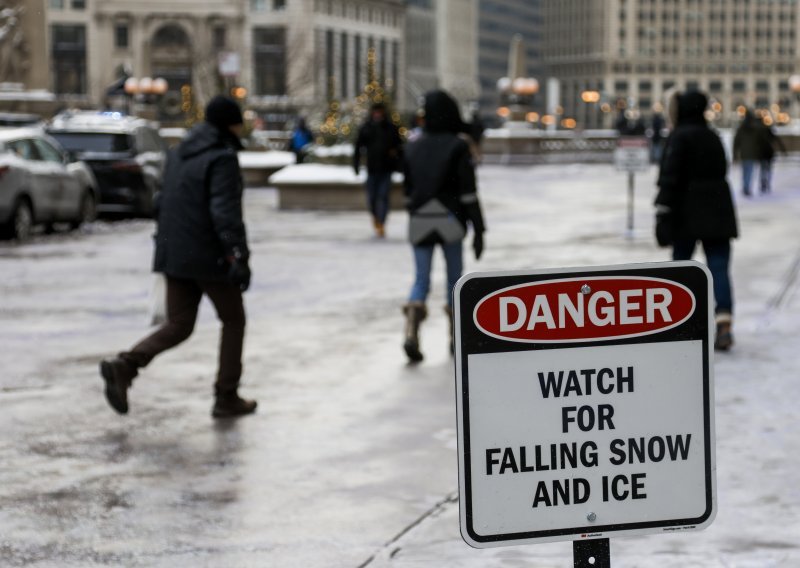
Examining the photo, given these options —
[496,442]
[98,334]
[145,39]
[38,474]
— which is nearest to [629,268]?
[496,442]

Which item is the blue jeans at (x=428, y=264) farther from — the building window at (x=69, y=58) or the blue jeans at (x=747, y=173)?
the building window at (x=69, y=58)

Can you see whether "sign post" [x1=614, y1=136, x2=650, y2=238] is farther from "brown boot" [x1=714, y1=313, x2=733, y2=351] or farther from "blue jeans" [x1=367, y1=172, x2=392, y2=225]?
"brown boot" [x1=714, y1=313, x2=733, y2=351]

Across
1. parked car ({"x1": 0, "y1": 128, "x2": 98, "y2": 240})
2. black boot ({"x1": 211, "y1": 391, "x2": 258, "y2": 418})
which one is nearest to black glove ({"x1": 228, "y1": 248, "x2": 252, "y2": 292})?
black boot ({"x1": 211, "y1": 391, "x2": 258, "y2": 418})

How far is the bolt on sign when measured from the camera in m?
3.35

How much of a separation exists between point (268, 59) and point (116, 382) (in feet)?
420

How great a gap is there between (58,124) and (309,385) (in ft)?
56.3

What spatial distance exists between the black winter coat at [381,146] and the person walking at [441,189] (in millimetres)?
10656

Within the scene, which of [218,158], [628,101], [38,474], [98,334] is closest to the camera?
[38,474]

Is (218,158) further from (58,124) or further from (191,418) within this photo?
(58,124)

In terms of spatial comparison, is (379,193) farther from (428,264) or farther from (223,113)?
(223,113)

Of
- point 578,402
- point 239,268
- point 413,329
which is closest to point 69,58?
point 413,329

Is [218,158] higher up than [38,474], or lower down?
higher up

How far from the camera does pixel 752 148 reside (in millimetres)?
30984

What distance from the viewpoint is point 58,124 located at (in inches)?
1019
